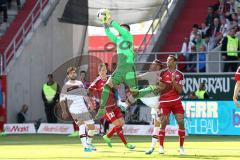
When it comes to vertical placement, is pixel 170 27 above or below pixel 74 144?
above

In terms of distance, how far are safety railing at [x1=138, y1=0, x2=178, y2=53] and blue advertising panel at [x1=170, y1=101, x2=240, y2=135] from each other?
21.8ft

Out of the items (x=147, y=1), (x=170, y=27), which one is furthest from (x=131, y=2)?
(x=170, y=27)

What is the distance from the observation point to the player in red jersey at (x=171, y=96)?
21266 mm

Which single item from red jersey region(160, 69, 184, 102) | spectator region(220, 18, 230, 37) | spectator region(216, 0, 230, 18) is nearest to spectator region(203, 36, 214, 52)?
spectator region(220, 18, 230, 37)

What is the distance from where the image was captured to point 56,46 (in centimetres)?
4047

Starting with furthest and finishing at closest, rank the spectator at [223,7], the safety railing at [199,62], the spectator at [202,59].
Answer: the spectator at [223,7]
the spectator at [202,59]
the safety railing at [199,62]

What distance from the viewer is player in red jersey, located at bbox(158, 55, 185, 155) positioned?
69.8 feet

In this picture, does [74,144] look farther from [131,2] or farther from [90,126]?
[131,2]

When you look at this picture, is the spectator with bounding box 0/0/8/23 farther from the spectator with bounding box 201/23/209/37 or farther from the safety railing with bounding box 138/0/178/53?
the spectator with bounding box 201/23/209/37

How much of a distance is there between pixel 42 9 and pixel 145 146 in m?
16.1

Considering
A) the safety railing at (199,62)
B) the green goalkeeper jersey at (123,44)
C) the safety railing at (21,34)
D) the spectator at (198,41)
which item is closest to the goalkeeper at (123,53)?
the green goalkeeper jersey at (123,44)

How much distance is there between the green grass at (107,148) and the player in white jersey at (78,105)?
51 centimetres

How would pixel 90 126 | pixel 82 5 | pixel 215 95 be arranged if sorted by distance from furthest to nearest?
pixel 82 5
pixel 215 95
pixel 90 126

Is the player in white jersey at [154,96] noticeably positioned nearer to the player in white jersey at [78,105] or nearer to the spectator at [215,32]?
the player in white jersey at [78,105]
